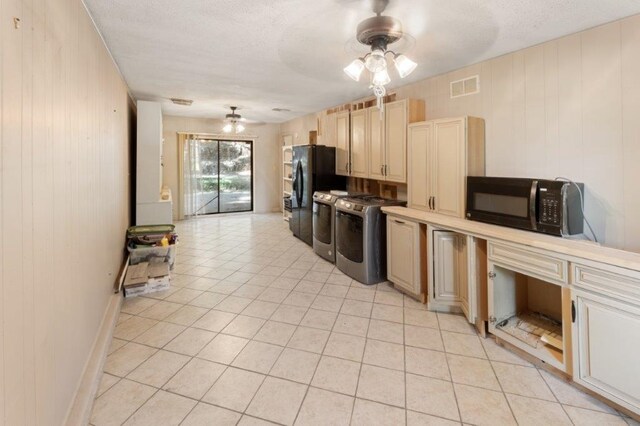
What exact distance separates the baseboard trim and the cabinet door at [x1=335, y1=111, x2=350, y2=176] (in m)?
3.34

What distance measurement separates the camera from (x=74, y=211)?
1.75m

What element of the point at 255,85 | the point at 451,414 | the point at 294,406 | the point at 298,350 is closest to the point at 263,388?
the point at 294,406

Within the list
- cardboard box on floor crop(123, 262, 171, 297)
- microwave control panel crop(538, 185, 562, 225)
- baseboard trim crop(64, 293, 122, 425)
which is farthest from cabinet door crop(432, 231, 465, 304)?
cardboard box on floor crop(123, 262, 171, 297)

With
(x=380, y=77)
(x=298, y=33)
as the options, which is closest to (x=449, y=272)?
(x=380, y=77)

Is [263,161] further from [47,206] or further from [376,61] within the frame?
[47,206]

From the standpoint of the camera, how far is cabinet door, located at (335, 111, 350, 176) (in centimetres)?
459

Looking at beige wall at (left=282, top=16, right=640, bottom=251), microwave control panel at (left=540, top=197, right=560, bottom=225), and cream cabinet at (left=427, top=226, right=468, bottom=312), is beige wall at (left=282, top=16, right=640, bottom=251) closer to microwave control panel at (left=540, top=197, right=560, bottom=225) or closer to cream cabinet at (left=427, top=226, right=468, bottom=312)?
microwave control panel at (left=540, top=197, right=560, bottom=225)

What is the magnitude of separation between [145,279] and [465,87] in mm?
3873

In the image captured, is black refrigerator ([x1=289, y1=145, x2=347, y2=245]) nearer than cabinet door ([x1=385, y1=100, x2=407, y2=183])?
No

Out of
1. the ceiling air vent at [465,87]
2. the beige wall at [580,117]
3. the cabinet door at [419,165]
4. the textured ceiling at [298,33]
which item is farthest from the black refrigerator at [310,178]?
the beige wall at [580,117]

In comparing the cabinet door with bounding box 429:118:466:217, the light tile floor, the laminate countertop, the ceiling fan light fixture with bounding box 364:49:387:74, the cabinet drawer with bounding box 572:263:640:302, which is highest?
the ceiling fan light fixture with bounding box 364:49:387:74

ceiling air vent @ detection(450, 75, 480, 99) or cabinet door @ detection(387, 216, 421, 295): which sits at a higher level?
ceiling air vent @ detection(450, 75, 480, 99)

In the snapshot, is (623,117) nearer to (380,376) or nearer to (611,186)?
(611,186)

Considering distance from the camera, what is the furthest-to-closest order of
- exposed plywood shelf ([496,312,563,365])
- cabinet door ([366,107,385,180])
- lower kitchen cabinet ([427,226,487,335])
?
cabinet door ([366,107,385,180]) < lower kitchen cabinet ([427,226,487,335]) < exposed plywood shelf ([496,312,563,365])
